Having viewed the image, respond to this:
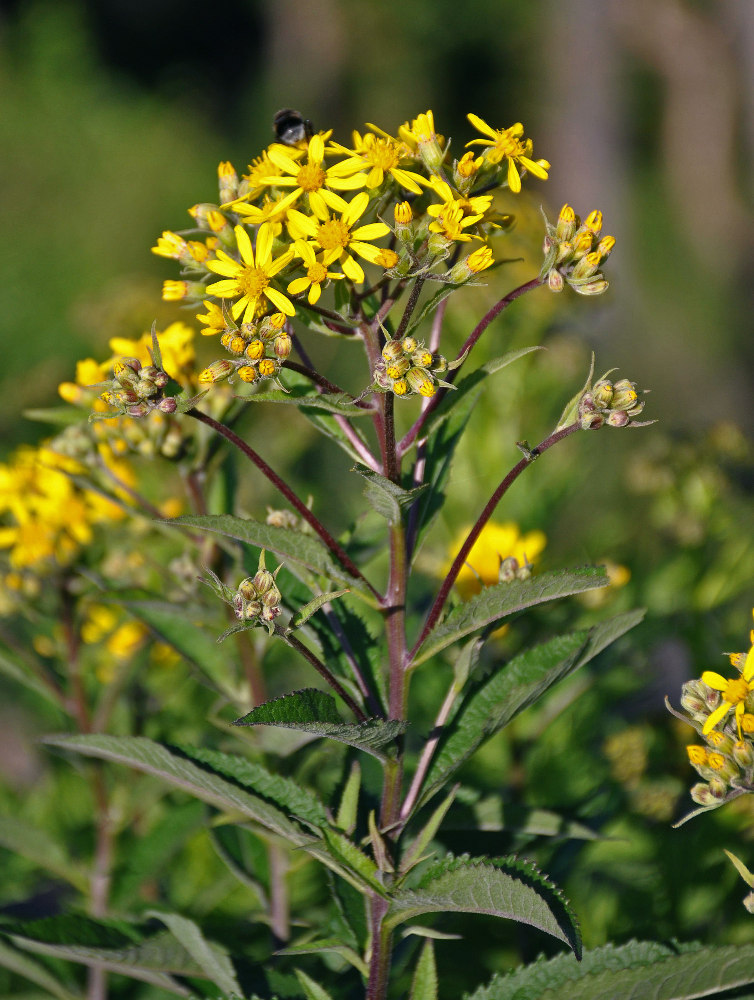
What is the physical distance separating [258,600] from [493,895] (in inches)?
11.1

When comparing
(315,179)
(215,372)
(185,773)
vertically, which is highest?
(315,179)

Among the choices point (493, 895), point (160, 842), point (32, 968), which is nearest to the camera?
point (493, 895)

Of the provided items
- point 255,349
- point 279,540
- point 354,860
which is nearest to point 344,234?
point 255,349

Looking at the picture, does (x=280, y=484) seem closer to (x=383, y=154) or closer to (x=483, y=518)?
(x=483, y=518)

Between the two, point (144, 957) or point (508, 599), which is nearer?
point (508, 599)

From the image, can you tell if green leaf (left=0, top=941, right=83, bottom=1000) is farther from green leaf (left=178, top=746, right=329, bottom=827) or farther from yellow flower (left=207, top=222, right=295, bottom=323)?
yellow flower (left=207, top=222, right=295, bottom=323)

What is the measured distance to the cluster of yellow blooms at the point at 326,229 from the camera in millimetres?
705

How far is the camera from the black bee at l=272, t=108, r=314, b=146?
0.81 m

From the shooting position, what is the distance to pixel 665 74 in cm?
700

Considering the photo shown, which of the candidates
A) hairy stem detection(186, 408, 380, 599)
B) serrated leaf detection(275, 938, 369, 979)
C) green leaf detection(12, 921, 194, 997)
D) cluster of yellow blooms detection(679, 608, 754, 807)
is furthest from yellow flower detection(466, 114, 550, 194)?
green leaf detection(12, 921, 194, 997)

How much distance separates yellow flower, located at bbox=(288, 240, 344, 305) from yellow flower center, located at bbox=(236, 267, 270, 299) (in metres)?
0.03

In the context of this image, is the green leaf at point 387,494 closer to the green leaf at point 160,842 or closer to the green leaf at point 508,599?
the green leaf at point 508,599

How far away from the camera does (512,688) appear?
0.80 meters

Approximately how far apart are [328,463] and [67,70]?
21.5 ft
